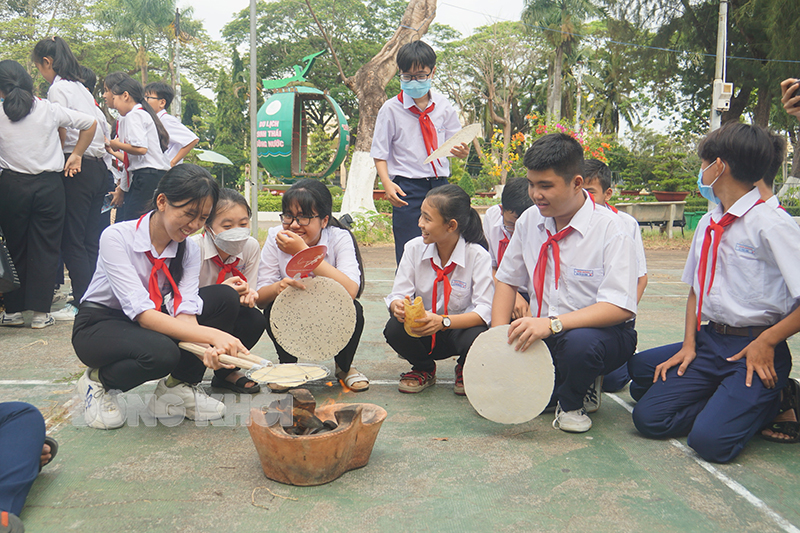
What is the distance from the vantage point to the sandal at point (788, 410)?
2568 millimetres

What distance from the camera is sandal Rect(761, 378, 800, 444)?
257cm

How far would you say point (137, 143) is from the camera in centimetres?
482

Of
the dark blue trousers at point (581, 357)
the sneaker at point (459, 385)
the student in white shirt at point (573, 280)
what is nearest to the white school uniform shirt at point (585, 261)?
the student in white shirt at point (573, 280)

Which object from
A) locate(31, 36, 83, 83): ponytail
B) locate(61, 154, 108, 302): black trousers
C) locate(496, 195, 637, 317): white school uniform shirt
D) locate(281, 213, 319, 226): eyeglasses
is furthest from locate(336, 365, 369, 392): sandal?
locate(31, 36, 83, 83): ponytail

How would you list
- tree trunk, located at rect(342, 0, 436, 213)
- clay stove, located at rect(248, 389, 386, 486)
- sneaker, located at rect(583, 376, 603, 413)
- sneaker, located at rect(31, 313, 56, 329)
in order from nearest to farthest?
clay stove, located at rect(248, 389, 386, 486) < sneaker, located at rect(583, 376, 603, 413) < sneaker, located at rect(31, 313, 56, 329) < tree trunk, located at rect(342, 0, 436, 213)

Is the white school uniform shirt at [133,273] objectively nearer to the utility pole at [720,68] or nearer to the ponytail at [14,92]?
the ponytail at [14,92]

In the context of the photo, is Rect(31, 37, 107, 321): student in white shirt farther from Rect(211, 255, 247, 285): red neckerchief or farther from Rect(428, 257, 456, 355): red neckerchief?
Rect(428, 257, 456, 355): red neckerchief

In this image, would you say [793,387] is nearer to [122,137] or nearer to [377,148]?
[377,148]

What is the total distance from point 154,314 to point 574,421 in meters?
1.78

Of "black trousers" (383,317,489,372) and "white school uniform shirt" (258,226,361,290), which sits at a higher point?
"white school uniform shirt" (258,226,361,290)

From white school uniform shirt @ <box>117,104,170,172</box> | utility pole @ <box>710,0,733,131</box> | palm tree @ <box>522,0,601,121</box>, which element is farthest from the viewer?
palm tree @ <box>522,0,601,121</box>

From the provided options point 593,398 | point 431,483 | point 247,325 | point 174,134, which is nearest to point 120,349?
point 247,325

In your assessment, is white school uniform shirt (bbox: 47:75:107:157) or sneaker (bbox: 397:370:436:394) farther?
white school uniform shirt (bbox: 47:75:107:157)

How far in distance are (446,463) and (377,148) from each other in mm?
2383
